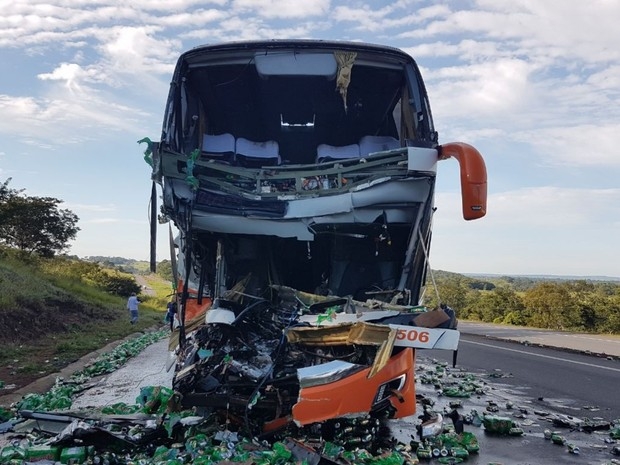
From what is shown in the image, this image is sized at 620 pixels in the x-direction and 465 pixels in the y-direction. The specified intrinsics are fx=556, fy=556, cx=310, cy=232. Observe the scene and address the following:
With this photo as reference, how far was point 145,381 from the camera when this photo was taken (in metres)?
7.42

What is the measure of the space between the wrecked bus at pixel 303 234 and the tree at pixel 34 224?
23.0 m

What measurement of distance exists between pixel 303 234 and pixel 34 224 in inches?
1023

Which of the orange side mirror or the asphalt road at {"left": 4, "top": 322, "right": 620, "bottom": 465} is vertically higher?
the orange side mirror

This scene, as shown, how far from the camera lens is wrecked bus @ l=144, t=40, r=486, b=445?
405 centimetres

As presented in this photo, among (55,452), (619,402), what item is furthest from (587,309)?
(55,452)

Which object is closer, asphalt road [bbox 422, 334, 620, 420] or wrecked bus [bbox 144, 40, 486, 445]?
wrecked bus [bbox 144, 40, 486, 445]

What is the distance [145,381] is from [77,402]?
1383 mm

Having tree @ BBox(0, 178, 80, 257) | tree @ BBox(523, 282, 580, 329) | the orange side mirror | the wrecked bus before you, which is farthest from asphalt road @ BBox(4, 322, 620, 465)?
tree @ BBox(0, 178, 80, 257)

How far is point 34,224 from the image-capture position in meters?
27.1

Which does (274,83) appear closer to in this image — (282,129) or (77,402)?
(282,129)

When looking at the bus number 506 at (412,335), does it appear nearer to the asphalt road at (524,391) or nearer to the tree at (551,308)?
the asphalt road at (524,391)

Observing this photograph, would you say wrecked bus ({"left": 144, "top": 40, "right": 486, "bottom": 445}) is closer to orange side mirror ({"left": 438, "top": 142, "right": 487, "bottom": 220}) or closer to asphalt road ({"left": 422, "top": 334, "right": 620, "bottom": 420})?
orange side mirror ({"left": 438, "top": 142, "right": 487, "bottom": 220})

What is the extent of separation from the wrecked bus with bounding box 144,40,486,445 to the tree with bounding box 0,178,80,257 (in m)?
23.0

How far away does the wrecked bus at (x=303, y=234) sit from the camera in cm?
405
